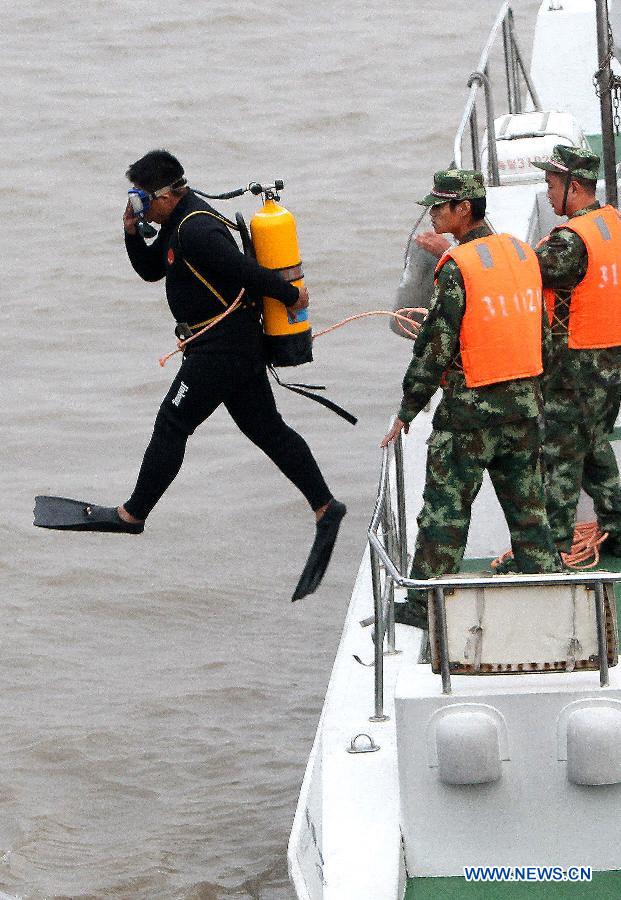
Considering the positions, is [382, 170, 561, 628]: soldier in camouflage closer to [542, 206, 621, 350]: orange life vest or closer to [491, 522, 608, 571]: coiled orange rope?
[542, 206, 621, 350]: orange life vest

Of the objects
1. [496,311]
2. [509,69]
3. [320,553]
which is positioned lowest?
[320,553]

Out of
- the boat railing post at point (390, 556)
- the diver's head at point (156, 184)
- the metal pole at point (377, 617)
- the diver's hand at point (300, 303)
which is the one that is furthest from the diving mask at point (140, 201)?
the metal pole at point (377, 617)

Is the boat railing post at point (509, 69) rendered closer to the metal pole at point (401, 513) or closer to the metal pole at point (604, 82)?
the metal pole at point (604, 82)

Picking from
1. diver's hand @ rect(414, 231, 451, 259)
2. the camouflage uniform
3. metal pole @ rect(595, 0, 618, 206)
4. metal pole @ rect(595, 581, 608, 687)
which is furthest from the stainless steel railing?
metal pole @ rect(595, 0, 618, 206)

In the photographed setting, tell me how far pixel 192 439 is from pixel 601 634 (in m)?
7.28

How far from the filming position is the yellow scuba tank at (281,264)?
5125 mm

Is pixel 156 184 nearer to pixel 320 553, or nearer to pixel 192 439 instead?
pixel 320 553

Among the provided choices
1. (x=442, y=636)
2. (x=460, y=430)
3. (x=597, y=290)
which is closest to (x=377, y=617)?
(x=442, y=636)

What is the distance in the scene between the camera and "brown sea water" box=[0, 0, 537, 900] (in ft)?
22.5

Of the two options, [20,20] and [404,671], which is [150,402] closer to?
[404,671]

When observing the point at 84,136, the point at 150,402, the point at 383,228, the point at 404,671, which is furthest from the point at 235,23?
the point at 404,671

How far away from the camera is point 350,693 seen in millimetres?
4965

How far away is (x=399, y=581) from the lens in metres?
4.00

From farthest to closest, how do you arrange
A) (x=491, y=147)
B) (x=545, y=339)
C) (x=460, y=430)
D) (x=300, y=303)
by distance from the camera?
1. (x=491, y=147)
2. (x=300, y=303)
3. (x=545, y=339)
4. (x=460, y=430)
